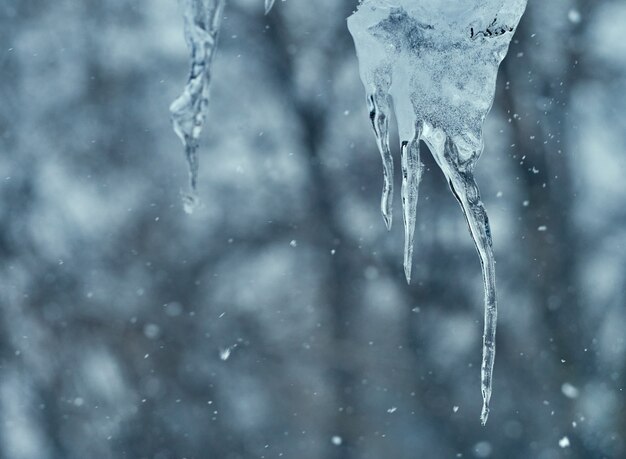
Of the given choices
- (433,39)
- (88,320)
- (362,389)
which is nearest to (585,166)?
(362,389)

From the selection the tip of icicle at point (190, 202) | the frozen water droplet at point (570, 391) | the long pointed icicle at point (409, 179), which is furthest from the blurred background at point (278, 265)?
the tip of icicle at point (190, 202)

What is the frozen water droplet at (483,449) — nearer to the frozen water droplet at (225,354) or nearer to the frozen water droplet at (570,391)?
the frozen water droplet at (570,391)

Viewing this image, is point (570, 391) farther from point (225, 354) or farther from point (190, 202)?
point (190, 202)

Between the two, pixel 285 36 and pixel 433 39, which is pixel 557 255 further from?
pixel 433 39

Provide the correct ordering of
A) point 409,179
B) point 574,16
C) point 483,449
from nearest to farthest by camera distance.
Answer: point 409,179, point 574,16, point 483,449

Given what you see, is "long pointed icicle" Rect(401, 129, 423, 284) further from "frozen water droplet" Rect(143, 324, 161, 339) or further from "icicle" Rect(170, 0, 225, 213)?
"frozen water droplet" Rect(143, 324, 161, 339)

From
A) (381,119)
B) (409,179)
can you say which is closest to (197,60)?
(381,119)
